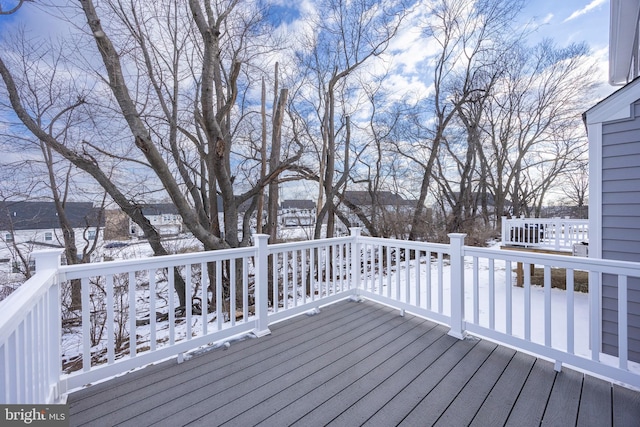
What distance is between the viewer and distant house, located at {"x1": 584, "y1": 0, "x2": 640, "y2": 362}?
2.56 m

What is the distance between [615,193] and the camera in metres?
2.68

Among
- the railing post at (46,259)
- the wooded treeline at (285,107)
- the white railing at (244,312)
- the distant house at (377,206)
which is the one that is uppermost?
the wooded treeline at (285,107)

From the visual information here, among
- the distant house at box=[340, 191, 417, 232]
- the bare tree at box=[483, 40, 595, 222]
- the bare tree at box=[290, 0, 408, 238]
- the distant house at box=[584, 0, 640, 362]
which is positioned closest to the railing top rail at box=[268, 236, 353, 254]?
the distant house at box=[584, 0, 640, 362]

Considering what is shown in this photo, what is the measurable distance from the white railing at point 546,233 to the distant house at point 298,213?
619 centimetres

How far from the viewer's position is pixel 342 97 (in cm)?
911

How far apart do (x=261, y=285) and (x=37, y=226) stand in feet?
19.3

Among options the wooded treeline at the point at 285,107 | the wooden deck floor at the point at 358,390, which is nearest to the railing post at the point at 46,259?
the wooden deck floor at the point at 358,390

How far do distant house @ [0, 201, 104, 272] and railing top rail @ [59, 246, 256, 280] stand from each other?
5.22 m

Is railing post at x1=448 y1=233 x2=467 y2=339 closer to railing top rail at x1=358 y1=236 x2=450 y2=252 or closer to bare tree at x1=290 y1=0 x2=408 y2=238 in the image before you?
railing top rail at x1=358 y1=236 x2=450 y2=252

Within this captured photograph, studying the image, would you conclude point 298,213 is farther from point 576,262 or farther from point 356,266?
point 576,262

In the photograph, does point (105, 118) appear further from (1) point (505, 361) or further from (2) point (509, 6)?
(2) point (509, 6)

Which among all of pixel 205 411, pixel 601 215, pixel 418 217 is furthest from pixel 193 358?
pixel 418 217

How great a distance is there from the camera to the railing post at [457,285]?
101 inches

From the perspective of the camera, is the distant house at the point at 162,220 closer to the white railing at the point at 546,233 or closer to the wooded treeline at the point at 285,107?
the wooded treeline at the point at 285,107
